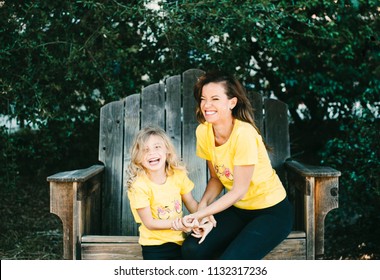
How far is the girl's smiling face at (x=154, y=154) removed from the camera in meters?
2.79

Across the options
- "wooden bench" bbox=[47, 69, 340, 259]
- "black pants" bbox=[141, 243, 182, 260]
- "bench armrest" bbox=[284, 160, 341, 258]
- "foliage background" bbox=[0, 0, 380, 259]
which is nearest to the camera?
"black pants" bbox=[141, 243, 182, 260]

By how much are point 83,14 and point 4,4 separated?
49cm

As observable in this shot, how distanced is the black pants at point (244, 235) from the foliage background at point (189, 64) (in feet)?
3.70

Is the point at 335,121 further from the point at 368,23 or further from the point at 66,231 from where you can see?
the point at 66,231

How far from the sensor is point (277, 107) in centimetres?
340

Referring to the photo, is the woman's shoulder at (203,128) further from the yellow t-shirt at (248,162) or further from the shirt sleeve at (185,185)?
the shirt sleeve at (185,185)

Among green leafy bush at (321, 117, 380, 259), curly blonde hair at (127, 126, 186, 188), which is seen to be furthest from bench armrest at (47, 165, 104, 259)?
Result: green leafy bush at (321, 117, 380, 259)

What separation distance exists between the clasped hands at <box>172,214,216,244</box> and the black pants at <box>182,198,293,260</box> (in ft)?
0.09

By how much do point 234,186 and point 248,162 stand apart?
0.13 m

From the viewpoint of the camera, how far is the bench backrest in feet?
11.1

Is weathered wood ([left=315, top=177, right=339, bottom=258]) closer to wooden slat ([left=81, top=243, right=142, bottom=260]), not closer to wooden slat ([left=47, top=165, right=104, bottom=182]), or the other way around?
wooden slat ([left=81, top=243, right=142, bottom=260])

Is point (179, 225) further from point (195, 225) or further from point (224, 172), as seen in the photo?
point (224, 172)
